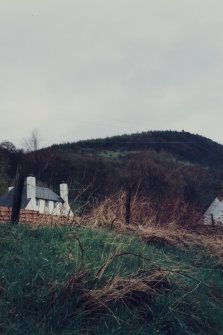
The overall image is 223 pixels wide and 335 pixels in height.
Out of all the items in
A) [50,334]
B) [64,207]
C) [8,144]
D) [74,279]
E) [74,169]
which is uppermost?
[8,144]

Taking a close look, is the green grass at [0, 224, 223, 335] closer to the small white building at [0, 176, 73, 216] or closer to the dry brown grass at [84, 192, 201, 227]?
the small white building at [0, 176, 73, 216]

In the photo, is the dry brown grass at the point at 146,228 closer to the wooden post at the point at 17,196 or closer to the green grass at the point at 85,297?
the wooden post at the point at 17,196

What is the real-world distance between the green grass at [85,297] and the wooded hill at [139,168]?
3.91 m

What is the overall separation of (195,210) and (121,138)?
101m

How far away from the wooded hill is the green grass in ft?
12.8

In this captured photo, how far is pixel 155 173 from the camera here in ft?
212

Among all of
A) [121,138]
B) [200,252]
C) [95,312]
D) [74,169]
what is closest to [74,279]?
[95,312]

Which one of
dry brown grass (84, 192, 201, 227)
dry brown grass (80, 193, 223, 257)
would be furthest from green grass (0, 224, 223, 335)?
dry brown grass (84, 192, 201, 227)

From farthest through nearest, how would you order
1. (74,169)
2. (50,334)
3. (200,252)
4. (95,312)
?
(74,169) → (200,252) → (95,312) → (50,334)

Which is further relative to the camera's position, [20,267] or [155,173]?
[155,173]

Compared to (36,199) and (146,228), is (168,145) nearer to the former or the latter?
(36,199)

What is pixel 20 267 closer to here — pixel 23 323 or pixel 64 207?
pixel 23 323

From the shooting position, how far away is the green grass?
15.4 feet

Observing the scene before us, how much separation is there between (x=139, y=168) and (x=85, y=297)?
64.8 metres
